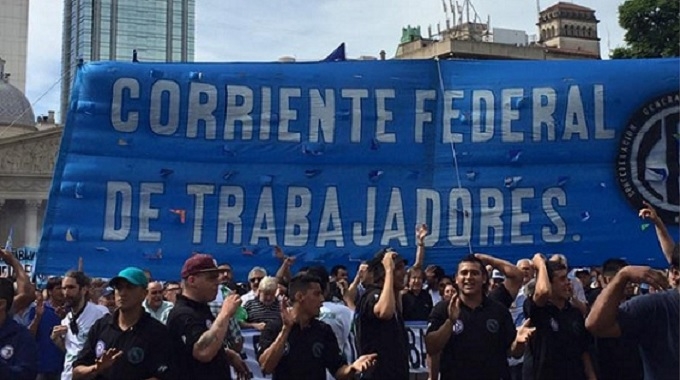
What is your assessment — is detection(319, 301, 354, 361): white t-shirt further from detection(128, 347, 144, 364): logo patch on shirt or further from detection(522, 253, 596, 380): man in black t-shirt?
detection(128, 347, 144, 364): logo patch on shirt

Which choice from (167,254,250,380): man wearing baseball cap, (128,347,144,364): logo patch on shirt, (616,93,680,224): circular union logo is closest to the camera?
(128,347,144,364): logo patch on shirt

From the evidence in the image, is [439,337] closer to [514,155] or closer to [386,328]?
[386,328]

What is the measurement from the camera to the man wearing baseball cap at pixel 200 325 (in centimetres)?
530

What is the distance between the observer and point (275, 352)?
5879 mm

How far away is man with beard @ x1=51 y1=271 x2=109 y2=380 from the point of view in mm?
7824

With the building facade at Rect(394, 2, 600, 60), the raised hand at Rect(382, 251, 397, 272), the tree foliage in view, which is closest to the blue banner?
the raised hand at Rect(382, 251, 397, 272)

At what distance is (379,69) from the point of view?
8.35 meters

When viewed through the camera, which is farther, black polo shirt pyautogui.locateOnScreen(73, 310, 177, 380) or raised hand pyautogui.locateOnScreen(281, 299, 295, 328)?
raised hand pyautogui.locateOnScreen(281, 299, 295, 328)

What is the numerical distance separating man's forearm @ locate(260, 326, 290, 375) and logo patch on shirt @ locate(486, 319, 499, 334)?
130 cm

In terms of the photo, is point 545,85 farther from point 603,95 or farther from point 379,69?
point 379,69

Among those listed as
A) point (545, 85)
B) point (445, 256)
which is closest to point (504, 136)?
point (545, 85)

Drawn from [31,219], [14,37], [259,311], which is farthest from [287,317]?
[14,37]

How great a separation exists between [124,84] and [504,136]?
10.8 feet

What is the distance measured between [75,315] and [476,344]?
3.79 m
